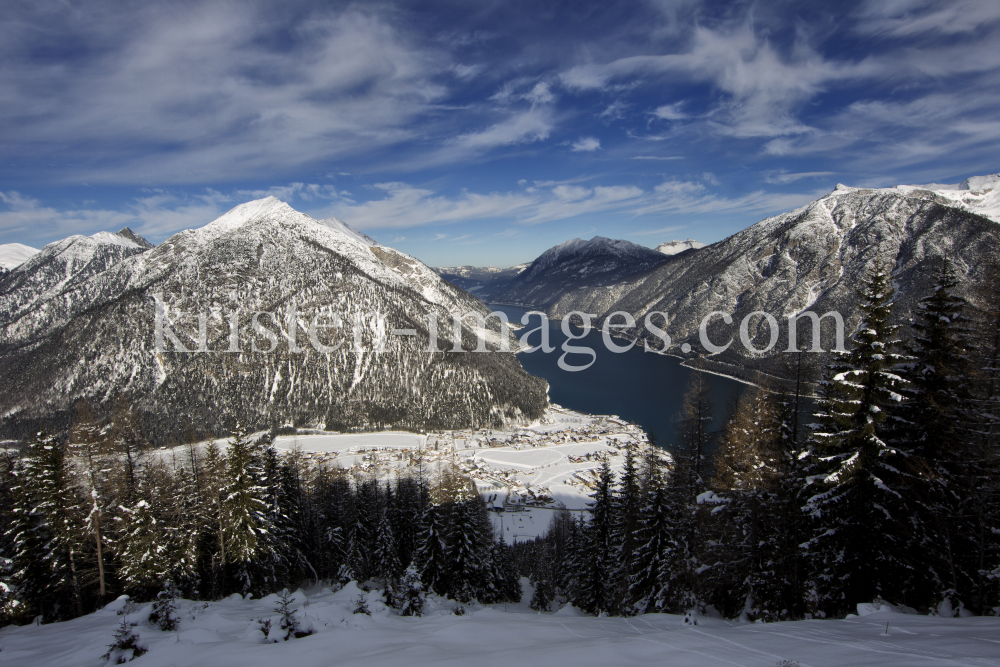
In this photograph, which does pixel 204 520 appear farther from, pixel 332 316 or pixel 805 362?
pixel 332 316

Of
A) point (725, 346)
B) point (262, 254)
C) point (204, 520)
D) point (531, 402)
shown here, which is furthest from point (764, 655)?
point (725, 346)

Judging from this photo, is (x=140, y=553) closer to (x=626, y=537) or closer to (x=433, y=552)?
(x=433, y=552)

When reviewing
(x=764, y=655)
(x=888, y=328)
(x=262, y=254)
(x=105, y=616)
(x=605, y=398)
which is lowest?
(x=605, y=398)

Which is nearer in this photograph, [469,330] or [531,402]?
[531,402]

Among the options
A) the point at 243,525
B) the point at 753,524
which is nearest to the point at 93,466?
the point at 243,525

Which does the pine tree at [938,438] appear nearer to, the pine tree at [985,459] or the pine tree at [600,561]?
the pine tree at [985,459]

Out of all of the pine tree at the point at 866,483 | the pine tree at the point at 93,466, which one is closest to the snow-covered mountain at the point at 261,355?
the pine tree at the point at 93,466
